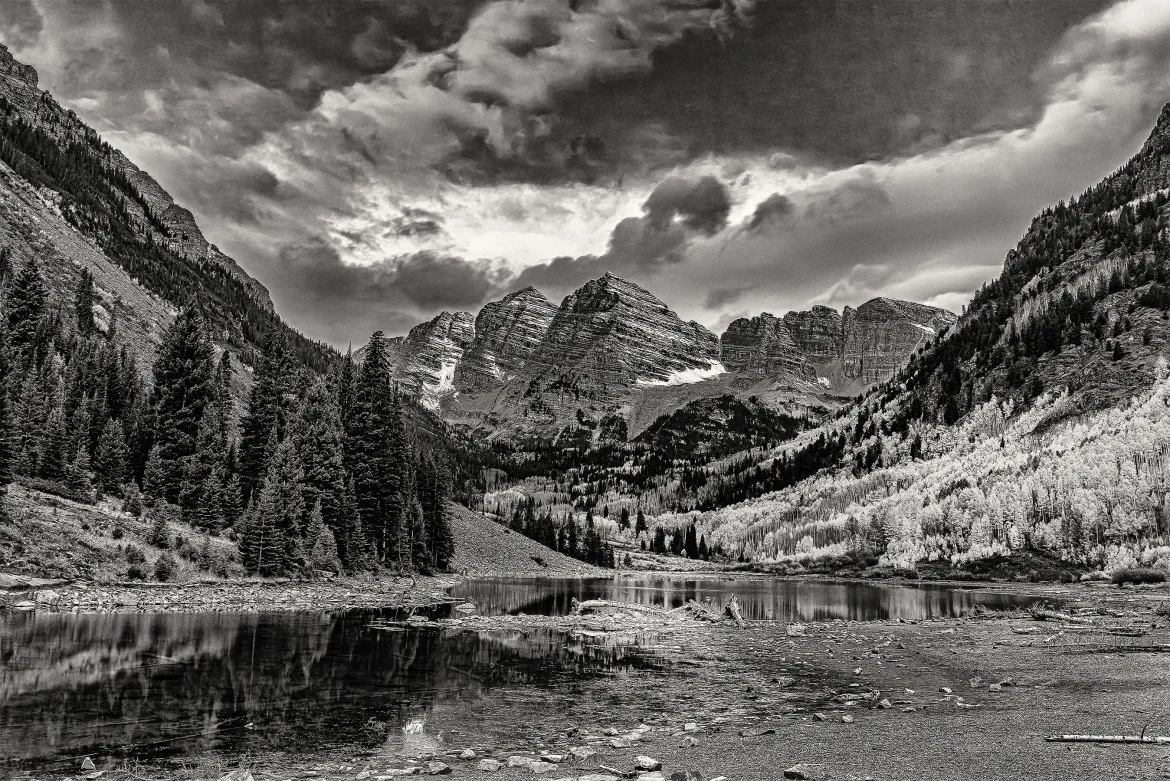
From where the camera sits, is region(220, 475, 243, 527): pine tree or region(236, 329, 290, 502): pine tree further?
region(236, 329, 290, 502): pine tree

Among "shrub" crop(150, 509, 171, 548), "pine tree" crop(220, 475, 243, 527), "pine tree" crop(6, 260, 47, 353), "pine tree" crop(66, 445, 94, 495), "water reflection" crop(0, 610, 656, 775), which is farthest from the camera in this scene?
"pine tree" crop(6, 260, 47, 353)

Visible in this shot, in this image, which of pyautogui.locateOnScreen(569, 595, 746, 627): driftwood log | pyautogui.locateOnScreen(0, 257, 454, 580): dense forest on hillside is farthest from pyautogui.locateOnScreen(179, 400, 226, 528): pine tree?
pyautogui.locateOnScreen(569, 595, 746, 627): driftwood log

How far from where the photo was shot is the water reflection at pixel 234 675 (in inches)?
597

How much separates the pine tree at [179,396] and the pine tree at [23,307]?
3138 cm

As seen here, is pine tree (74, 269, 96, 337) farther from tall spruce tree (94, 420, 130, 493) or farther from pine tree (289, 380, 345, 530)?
tall spruce tree (94, 420, 130, 493)

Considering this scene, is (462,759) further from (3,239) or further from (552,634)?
(3,239)

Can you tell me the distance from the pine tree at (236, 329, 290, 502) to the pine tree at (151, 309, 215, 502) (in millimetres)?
4714

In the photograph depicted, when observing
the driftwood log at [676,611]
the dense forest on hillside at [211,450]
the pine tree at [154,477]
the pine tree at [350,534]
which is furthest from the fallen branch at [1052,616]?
the pine tree at [154,477]

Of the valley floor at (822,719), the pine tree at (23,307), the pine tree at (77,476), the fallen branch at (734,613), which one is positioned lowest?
the fallen branch at (734,613)

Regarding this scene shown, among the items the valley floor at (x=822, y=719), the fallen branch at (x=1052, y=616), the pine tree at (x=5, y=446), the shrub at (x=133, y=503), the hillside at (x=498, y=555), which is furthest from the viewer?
the hillside at (x=498, y=555)

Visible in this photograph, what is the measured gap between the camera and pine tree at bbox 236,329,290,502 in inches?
2906

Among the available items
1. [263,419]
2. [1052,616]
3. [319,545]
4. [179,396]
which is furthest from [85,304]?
[1052,616]

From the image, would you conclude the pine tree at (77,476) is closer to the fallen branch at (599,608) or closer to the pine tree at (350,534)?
the pine tree at (350,534)

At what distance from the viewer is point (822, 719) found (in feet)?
57.9
